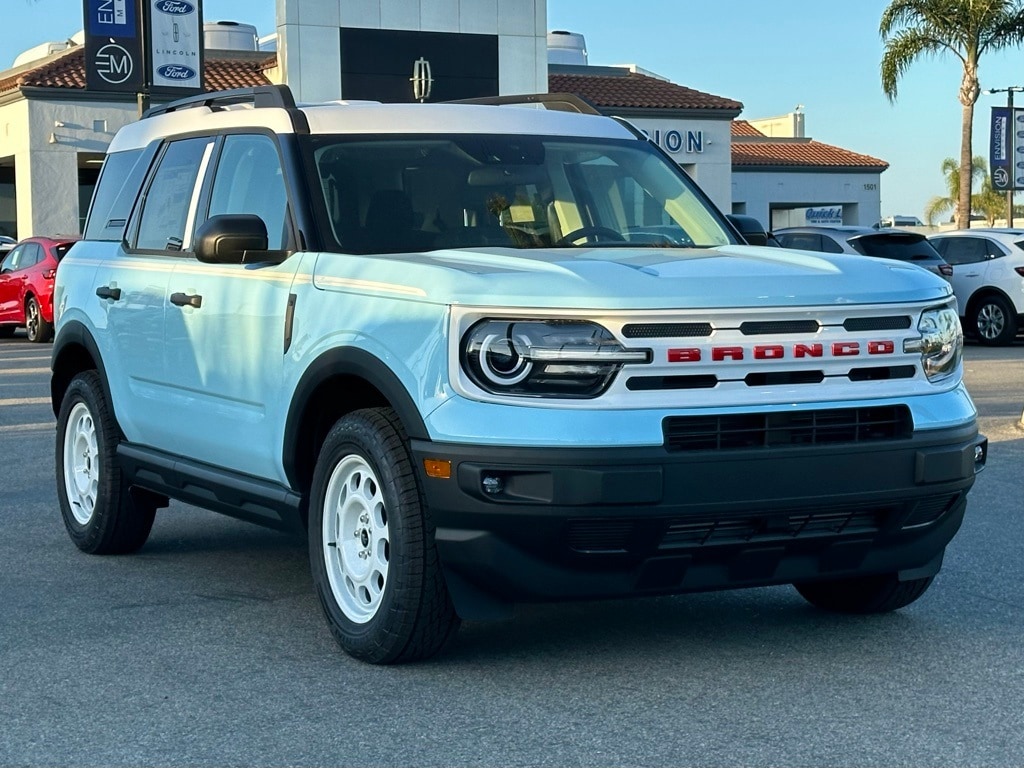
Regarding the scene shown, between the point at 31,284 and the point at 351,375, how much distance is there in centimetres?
1969

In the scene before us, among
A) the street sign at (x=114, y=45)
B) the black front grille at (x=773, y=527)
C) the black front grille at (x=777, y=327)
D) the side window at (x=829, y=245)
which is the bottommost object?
the black front grille at (x=773, y=527)

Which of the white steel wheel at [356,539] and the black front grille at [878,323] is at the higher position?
the black front grille at [878,323]

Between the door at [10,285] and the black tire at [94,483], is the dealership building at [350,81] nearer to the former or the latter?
the door at [10,285]

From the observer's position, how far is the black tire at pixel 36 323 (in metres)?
24.0

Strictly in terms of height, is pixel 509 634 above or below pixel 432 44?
below

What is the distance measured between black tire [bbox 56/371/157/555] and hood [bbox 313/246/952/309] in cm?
209

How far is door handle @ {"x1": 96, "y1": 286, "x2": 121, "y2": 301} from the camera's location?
7184 mm

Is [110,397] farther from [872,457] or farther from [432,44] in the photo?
[432,44]

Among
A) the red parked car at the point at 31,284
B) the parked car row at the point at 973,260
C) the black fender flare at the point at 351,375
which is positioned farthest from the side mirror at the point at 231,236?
the red parked car at the point at 31,284

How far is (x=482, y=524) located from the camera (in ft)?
16.0

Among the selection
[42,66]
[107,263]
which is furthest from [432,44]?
[107,263]

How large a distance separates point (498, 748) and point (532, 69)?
1520 inches

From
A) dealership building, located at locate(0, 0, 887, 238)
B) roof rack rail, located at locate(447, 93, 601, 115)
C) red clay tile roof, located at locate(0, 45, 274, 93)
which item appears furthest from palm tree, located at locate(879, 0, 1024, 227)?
roof rack rail, located at locate(447, 93, 601, 115)

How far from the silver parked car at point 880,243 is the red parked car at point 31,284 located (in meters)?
10.5
